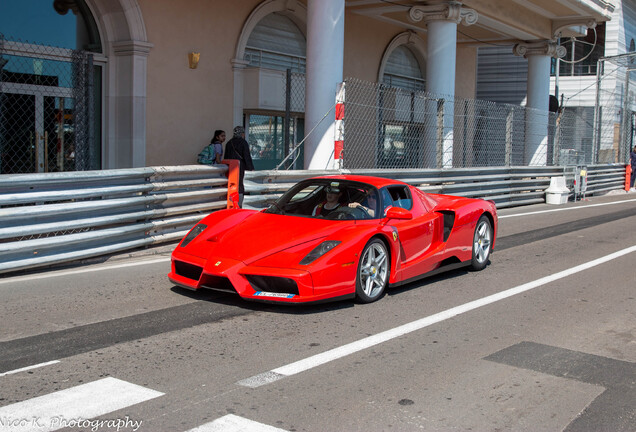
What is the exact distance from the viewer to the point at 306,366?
186 inches

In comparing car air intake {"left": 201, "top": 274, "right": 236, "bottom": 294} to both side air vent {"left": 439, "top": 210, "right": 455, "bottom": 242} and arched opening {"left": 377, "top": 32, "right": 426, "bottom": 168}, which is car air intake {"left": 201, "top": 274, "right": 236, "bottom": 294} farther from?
arched opening {"left": 377, "top": 32, "right": 426, "bottom": 168}

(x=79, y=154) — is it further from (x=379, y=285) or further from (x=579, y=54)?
(x=579, y=54)

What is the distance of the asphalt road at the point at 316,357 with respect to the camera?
12.7 feet

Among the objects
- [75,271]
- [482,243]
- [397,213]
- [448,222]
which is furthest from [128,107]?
[397,213]

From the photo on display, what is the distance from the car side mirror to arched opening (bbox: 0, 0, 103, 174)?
8.63 m

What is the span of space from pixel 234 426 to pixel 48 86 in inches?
447

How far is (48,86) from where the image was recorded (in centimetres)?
1335

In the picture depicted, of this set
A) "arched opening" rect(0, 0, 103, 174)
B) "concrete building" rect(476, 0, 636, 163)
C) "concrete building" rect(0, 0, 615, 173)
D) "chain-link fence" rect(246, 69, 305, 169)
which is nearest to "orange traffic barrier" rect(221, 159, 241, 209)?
"concrete building" rect(0, 0, 615, 173)

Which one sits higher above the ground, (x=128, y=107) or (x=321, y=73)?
(x=321, y=73)

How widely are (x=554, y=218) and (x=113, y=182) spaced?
32.6ft

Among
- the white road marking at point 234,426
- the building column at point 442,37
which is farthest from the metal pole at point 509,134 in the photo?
the white road marking at point 234,426

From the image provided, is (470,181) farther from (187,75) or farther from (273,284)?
(273,284)

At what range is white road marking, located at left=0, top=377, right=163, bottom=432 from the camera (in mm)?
3594

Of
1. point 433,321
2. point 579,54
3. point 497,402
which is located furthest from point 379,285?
point 579,54
